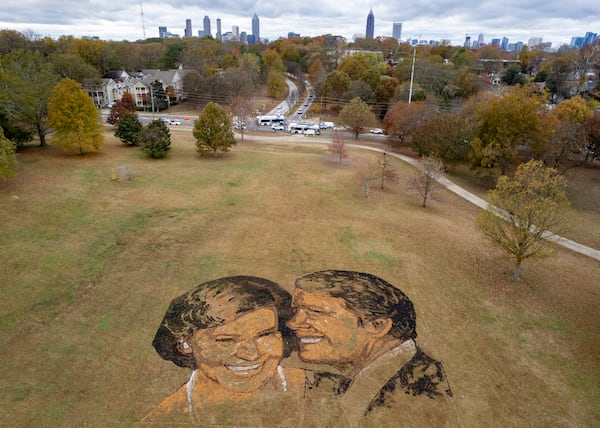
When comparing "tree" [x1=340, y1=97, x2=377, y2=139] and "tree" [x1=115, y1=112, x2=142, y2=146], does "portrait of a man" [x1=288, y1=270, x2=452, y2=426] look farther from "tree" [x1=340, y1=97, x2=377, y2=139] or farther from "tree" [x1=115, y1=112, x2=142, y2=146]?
"tree" [x1=340, y1=97, x2=377, y2=139]

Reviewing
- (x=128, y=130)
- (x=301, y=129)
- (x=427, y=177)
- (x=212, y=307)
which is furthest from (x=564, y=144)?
(x=128, y=130)

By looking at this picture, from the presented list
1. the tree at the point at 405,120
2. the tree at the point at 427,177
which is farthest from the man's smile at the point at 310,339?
the tree at the point at 405,120

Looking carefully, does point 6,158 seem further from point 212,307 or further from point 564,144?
point 564,144

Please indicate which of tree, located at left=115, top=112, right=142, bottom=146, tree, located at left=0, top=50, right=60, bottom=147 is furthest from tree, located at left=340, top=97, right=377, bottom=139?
tree, located at left=0, top=50, right=60, bottom=147

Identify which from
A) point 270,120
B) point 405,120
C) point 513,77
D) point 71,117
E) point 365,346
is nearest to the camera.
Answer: point 365,346

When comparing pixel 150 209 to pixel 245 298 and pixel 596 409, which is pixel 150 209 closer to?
pixel 245 298
